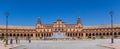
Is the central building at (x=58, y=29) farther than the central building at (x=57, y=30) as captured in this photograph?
Yes

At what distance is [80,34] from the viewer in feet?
441

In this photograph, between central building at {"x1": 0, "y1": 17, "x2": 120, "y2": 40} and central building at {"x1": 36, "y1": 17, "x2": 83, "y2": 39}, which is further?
central building at {"x1": 36, "y1": 17, "x2": 83, "y2": 39}

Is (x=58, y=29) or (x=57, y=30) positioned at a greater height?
(x=58, y=29)

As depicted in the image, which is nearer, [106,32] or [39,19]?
[106,32]

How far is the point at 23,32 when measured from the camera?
455 feet

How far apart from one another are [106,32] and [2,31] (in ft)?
203

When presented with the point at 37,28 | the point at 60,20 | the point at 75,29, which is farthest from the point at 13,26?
the point at 75,29

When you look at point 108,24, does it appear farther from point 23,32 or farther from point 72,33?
point 23,32

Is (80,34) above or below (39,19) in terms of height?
below

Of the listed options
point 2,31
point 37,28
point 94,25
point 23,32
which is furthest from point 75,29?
point 2,31

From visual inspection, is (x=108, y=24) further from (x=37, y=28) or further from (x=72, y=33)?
(x=37, y=28)

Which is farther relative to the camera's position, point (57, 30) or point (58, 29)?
point (58, 29)

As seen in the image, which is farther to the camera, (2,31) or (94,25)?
(94,25)

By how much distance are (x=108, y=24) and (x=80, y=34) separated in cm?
1846
